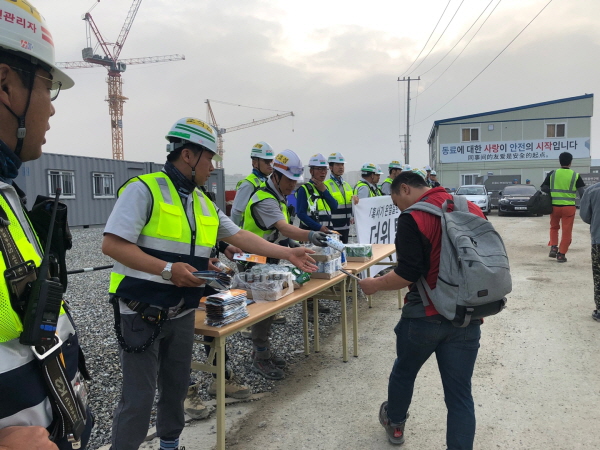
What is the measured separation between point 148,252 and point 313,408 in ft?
7.38

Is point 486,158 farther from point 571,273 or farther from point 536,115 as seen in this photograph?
point 571,273

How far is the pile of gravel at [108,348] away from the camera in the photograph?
3623mm

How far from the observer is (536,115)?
110 ft

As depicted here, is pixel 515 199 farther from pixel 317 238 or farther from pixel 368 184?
pixel 317 238

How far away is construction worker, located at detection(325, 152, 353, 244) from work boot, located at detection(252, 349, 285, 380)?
310 cm

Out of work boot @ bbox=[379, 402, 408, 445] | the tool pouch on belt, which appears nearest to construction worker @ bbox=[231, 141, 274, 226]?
work boot @ bbox=[379, 402, 408, 445]

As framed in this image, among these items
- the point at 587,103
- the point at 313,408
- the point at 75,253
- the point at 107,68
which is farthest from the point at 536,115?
the point at 107,68

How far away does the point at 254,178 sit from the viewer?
470 cm

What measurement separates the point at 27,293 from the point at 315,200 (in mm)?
5520

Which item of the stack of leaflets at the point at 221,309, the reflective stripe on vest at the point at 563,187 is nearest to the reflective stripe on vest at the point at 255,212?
the stack of leaflets at the point at 221,309

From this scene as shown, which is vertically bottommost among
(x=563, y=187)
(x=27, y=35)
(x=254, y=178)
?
(x=563, y=187)

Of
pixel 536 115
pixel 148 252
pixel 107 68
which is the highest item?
→ pixel 107 68

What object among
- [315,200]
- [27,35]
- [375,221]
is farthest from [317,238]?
[375,221]

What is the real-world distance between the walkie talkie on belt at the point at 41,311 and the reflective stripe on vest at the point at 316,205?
5.33 metres
